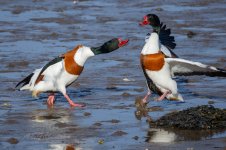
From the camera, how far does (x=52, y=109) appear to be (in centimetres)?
1139

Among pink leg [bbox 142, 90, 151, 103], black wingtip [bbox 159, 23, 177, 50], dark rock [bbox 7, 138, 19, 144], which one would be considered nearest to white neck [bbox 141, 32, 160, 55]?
pink leg [bbox 142, 90, 151, 103]

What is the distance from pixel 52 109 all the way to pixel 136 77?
7.88ft

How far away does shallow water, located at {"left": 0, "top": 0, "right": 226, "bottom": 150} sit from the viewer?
9.72m

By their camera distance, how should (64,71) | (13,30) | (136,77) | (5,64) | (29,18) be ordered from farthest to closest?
(29,18), (13,30), (5,64), (136,77), (64,71)

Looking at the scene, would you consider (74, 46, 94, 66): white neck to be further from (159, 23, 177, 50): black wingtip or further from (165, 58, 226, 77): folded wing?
(159, 23, 177, 50): black wingtip

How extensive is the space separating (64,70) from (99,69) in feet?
7.64

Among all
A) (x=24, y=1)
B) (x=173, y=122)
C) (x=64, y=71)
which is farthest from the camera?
(x=24, y=1)

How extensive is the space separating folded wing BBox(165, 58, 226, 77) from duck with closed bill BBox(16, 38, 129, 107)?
2.29 feet

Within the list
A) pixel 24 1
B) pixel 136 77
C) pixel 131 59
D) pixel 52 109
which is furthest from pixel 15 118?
pixel 24 1

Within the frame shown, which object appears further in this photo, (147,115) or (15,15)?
(15,15)

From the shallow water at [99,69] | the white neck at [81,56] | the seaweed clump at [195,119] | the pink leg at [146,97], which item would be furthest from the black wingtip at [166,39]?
the seaweed clump at [195,119]

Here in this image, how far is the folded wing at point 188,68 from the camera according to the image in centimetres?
1140

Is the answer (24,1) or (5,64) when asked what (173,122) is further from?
(24,1)

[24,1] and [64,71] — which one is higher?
[64,71]
